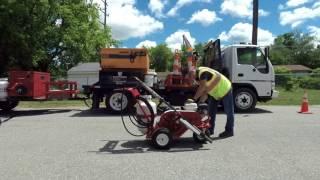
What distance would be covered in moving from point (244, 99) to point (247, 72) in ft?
3.20

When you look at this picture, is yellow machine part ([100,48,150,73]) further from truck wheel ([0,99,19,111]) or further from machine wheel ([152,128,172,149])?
machine wheel ([152,128,172,149])

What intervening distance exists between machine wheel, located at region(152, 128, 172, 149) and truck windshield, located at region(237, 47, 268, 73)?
853 cm

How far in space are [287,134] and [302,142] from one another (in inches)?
44.1

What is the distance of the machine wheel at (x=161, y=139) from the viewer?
9.12 m

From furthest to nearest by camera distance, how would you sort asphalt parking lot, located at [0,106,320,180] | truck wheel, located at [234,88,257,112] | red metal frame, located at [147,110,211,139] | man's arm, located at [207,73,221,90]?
truck wheel, located at [234,88,257,112] → man's arm, located at [207,73,221,90] → red metal frame, located at [147,110,211,139] → asphalt parking lot, located at [0,106,320,180]

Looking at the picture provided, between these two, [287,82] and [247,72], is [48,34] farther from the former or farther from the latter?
[247,72]

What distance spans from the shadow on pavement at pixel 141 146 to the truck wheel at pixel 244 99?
721 centimetres

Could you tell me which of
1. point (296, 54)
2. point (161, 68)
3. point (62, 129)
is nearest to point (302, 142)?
point (62, 129)

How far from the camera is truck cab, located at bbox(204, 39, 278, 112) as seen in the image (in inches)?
670

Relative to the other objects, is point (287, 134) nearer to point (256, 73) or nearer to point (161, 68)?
point (256, 73)

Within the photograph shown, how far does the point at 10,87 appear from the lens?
1644cm

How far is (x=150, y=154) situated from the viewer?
868 centimetres

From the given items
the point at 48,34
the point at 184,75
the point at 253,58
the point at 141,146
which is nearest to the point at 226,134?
the point at 141,146

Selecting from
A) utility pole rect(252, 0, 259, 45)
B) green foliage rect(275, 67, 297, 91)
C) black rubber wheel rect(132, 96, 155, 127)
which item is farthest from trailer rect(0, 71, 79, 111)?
green foliage rect(275, 67, 297, 91)
